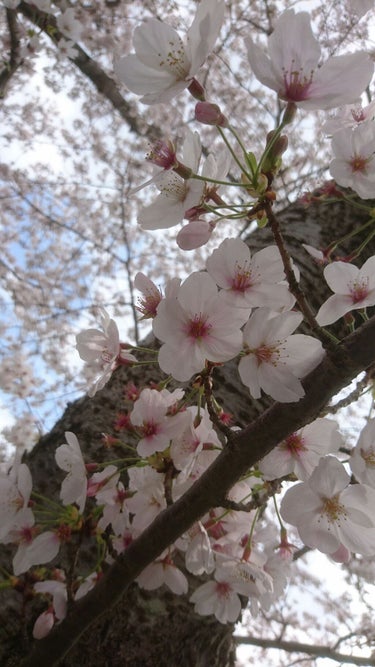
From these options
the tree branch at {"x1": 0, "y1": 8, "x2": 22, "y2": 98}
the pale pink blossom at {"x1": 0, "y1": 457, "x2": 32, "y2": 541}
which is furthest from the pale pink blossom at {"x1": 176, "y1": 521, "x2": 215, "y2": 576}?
the tree branch at {"x1": 0, "y1": 8, "x2": 22, "y2": 98}

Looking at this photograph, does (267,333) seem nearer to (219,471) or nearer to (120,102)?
(219,471)

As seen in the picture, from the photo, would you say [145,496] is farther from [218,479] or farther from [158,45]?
[158,45]

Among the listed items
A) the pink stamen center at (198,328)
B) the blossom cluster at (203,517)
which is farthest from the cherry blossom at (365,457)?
the pink stamen center at (198,328)

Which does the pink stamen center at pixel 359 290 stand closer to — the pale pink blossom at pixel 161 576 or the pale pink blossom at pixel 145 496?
the pale pink blossom at pixel 145 496

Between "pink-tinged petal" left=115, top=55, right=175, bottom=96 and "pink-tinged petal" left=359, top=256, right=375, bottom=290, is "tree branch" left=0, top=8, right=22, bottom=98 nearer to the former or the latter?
→ "pink-tinged petal" left=115, top=55, right=175, bottom=96

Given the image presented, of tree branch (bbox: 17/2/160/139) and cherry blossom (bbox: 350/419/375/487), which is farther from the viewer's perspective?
Result: tree branch (bbox: 17/2/160/139)

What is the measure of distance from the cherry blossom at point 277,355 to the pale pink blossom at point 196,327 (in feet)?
0.12

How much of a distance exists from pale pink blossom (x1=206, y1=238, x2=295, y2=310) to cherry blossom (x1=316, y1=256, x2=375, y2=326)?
14cm

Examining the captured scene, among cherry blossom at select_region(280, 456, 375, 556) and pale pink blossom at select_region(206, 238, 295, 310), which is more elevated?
pale pink blossom at select_region(206, 238, 295, 310)

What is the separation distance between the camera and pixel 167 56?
3.13 feet

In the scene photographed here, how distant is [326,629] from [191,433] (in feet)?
25.3

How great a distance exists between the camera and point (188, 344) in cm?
94

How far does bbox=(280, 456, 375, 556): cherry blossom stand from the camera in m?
0.98

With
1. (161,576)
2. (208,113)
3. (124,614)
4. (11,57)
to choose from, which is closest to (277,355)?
(208,113)
